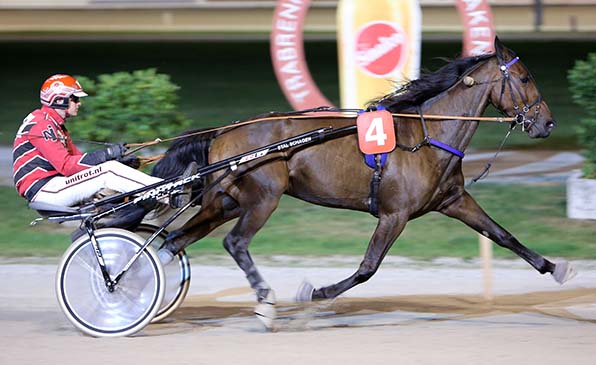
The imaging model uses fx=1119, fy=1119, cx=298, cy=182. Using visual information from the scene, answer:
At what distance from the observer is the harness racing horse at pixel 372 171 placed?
7.40 metres

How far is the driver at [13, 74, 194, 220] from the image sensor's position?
7.28 m

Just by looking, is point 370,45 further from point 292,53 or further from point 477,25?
point 477,25

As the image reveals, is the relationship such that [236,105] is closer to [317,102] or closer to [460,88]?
[317,102]

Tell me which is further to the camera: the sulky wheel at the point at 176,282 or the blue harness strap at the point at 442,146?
the sulky wheel at the point at 176,282

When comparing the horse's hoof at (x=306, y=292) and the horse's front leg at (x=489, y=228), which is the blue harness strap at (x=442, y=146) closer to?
the horse's front leg at (x=489, y=228)

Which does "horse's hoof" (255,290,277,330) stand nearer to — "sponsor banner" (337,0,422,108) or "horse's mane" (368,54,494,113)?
"horse's mane" (368,54,494,113)

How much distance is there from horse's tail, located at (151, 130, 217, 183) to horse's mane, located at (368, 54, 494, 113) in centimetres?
120

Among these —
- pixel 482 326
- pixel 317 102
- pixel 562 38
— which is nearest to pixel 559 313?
pixel 482 326

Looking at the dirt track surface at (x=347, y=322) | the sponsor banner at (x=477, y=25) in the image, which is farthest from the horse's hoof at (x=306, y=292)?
the sponsor banner at (x=477, y=25)

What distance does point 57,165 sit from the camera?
23.9ft

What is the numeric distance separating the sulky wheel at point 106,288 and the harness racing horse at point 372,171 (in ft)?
1.36

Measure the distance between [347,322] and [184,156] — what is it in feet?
5.30

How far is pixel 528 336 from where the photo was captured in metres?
7.11

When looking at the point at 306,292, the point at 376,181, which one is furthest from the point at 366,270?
the point at 376,181
